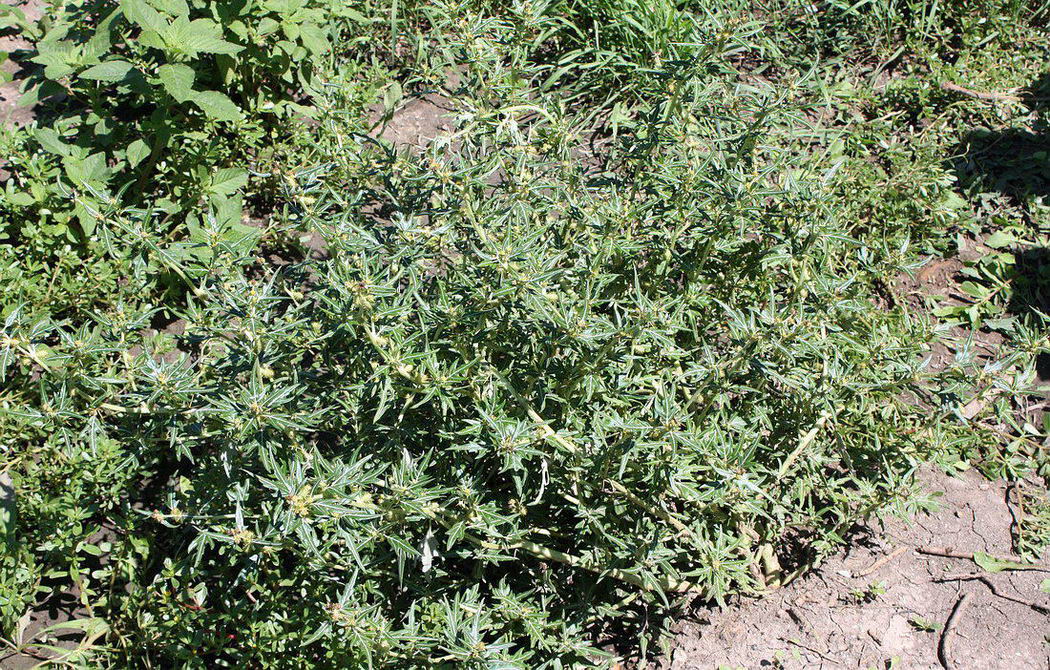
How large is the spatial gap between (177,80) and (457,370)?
2.23 metres

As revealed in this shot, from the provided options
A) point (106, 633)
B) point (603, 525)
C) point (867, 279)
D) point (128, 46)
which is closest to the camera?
point (603, 525)

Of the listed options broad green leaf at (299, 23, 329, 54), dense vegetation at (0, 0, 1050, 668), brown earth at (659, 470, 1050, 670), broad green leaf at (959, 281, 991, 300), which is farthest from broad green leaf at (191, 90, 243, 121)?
broad green leaf at (959, 281, 991, 300)

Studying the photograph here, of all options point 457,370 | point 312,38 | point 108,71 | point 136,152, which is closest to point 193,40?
point 108,71

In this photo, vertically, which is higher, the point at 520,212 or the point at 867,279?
the point at 520,212

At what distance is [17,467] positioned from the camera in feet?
11.1

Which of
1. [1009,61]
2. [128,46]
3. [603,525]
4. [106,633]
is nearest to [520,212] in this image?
[603,525]

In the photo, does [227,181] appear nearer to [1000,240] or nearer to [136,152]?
[136,152]

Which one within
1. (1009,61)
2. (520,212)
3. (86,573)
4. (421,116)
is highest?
(520,212)

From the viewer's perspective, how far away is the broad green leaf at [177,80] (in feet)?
12.6

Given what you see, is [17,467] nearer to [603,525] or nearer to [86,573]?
[86,573]

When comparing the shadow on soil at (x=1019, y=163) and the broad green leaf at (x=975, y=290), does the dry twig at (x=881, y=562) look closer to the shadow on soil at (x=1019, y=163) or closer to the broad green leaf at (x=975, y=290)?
the broad green leaf at (x=975, y=290)

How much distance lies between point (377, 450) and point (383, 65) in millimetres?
3034

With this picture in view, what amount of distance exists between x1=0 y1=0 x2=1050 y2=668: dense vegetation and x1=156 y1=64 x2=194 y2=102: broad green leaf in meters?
0.02

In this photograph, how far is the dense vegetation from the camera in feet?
8.28
